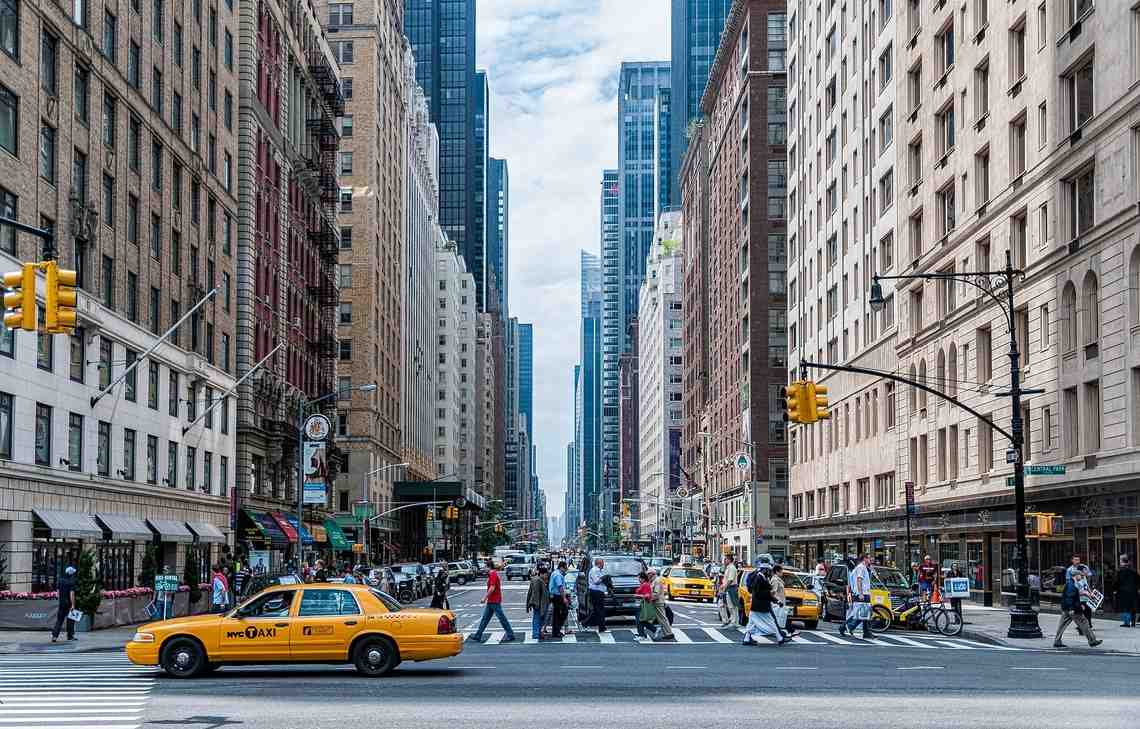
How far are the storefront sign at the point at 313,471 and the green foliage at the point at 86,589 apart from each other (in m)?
25.6

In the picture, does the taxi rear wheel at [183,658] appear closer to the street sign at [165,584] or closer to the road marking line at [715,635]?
the road marking line at [715,635]

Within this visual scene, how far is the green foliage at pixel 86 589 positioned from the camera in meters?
37.5

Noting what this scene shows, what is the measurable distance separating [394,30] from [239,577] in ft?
274

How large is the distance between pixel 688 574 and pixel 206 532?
21044mm

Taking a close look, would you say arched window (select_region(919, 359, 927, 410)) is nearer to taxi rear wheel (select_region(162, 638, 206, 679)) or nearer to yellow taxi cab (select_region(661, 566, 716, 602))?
yellow taxi cab (select_region(661, 566, 716, 602))

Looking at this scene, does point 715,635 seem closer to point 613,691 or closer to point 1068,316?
point 613,691

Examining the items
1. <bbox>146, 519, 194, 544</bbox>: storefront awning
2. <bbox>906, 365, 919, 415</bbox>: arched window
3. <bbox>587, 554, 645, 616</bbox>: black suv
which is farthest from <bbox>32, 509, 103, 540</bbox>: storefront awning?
<bbox>906, 365, 919, 415</bbox>: arched window

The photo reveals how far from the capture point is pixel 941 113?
61.4 meters

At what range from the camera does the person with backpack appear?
99.0 feet

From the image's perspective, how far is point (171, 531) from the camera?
186ft

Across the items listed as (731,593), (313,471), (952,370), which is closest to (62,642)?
(731,593)

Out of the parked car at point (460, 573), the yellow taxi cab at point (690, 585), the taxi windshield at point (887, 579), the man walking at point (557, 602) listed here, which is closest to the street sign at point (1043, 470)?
the taxi windshield at point (887, 579)

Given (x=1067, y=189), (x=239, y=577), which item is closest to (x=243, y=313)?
(x=239, y=577)

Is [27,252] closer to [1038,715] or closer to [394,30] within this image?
[1038,715]
